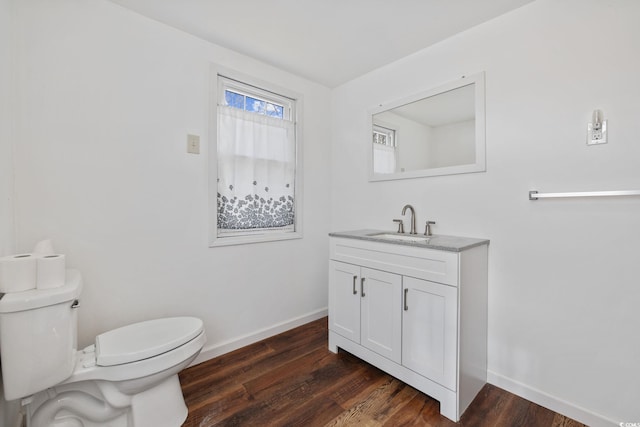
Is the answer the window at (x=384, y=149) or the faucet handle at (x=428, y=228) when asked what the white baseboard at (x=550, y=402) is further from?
the window at (x=384, y=149)

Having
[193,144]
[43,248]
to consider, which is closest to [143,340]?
[43,248]

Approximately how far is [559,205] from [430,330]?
3.21 ft

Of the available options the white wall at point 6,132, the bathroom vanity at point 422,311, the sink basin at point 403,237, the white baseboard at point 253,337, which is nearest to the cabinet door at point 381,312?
the bathroom vanity at point 422,311

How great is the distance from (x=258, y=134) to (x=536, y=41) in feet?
6.28

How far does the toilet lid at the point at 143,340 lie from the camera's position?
1.23 m

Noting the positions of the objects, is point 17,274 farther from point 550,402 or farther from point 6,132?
point 550,402

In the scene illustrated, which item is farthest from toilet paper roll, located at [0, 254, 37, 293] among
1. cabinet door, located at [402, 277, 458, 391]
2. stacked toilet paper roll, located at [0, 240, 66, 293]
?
cabinet door, located at [402, 277, 458, 391]

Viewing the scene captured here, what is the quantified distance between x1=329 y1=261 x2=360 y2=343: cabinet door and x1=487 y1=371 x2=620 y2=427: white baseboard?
35.0 inches

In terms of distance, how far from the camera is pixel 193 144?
6.29 feet

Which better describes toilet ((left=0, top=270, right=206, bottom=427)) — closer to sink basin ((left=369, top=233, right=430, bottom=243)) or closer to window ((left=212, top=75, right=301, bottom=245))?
window ((left=212, top=75, right=301, bottom=245))

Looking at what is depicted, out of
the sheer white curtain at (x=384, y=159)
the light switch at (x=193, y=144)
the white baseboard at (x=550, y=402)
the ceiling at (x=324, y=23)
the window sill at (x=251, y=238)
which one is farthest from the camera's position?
the sheer white curtain at (x=384, y=159)

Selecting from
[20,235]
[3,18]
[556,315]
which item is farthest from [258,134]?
[556,315]

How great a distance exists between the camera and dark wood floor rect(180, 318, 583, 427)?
4.67 feet

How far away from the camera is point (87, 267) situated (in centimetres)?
156
